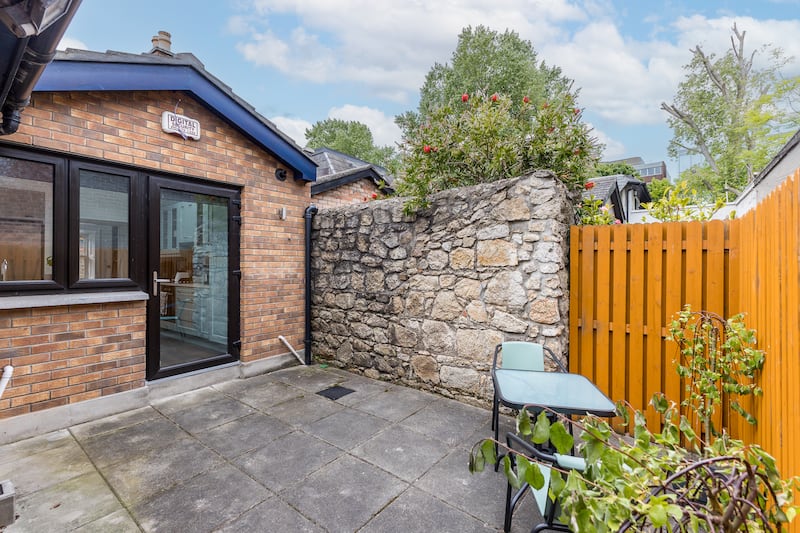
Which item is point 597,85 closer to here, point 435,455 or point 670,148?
point 670,148

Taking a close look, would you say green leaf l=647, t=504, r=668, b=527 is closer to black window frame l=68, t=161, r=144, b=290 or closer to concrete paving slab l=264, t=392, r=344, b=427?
concrete paving slab l=264, t=392, r=344, b=427

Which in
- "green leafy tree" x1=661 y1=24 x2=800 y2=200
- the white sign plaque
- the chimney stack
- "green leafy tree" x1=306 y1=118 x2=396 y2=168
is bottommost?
the white sign plaque

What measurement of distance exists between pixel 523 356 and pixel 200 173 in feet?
13.1

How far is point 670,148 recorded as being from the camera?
692 inches

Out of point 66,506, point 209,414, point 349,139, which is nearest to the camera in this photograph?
point 66,506

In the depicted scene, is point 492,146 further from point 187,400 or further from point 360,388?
point 187,400

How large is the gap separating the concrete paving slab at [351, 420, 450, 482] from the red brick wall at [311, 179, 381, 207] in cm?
502

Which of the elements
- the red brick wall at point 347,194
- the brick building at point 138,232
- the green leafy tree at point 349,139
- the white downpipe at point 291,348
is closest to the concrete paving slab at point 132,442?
the brick building at point 138,232

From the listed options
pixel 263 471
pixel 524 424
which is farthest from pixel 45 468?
pixel 524 424

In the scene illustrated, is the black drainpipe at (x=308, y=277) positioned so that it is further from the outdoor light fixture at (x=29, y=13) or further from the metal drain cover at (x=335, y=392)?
the outdoor light fixture at (x=29, y=13)

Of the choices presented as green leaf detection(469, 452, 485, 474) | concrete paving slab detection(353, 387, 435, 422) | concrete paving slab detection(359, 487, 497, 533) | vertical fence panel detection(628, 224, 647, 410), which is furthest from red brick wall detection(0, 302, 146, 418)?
vertical fence panel detection(628, 224, 647, 410)

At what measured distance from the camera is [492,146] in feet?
13.7

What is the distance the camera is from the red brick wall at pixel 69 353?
2943mm

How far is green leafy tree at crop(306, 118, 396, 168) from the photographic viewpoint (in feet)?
→ 88.8
